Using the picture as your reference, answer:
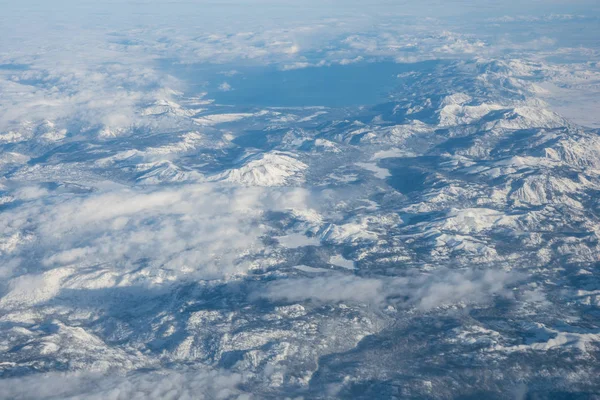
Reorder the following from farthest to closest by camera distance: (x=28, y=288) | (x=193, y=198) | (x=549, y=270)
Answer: (x=193, y=198), (x=549, y=270), (x=28, y=288)

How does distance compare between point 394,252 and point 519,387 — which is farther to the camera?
point 394,252

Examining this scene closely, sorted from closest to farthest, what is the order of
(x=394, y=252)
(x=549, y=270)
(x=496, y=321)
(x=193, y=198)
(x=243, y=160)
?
1. (x=496, y=321)
2. (x=549, y=270)
3. (x=394, y=252)
4. (x=193, y=198)
5. (x=243, y=160)

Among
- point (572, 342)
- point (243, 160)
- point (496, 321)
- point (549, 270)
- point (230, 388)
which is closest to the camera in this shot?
point (230, 388)

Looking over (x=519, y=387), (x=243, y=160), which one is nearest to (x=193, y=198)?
(x=243, y=160)

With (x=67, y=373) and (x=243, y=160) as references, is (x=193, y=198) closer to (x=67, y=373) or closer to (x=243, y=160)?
(x=243, y=160)

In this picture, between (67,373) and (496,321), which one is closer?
(67,373)

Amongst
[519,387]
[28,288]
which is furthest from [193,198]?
[519,387]

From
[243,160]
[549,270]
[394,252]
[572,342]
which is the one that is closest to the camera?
[572,342]

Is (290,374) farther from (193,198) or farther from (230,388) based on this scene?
(193,198)

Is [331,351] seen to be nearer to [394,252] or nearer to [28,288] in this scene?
[394,252]
